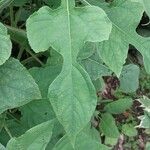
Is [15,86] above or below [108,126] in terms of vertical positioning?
above

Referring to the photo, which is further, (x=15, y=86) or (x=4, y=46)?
(x=15, y=86)

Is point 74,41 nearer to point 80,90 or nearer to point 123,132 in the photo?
point 80,90

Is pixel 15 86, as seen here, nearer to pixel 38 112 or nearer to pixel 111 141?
pixel 38 112

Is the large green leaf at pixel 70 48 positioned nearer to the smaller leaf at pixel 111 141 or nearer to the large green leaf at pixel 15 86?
the large green leaf at pixel 15 86

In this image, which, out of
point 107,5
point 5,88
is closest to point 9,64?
point 5,88

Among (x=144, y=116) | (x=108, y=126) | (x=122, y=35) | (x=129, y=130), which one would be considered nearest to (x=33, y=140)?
(x=122, y=35)

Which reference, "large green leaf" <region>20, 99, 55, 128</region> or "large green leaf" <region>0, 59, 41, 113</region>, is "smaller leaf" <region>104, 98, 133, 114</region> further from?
"large green leaf" <region>0, 59, 41, 113</region>

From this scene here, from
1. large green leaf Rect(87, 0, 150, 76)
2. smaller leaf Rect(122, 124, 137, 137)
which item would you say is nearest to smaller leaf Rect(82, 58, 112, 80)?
large green leaf Rect(87, 0, 150, 76)
